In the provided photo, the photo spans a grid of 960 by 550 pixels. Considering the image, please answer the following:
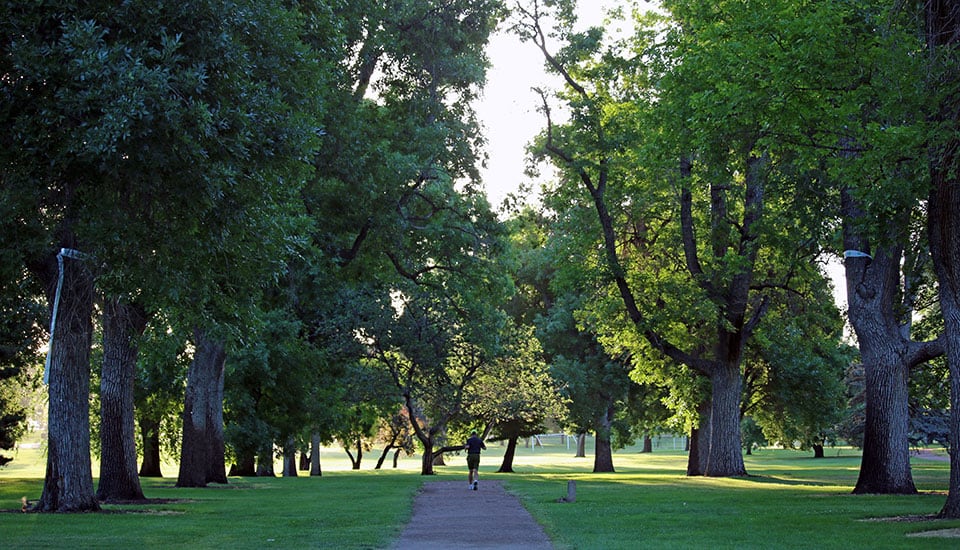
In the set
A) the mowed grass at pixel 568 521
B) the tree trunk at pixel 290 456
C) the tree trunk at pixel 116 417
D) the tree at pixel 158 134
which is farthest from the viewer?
the tree trunk at pixel 290 456

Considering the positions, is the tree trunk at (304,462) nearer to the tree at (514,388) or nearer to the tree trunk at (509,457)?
the tree trunk at (509,457)

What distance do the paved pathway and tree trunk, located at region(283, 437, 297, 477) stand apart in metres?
15.6

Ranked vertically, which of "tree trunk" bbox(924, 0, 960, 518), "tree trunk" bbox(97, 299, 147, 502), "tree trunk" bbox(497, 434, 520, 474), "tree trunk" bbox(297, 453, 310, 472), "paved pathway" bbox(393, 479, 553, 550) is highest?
"tree trunk" bbox(924, 0, 960, 518)

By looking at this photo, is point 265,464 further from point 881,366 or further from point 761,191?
point 881,366

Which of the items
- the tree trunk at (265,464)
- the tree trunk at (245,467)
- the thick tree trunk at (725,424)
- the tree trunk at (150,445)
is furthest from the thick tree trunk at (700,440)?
the tree trunk at (150,445)

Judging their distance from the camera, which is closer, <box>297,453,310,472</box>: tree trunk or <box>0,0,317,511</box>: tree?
<box>0,0,317,511</box>: tree

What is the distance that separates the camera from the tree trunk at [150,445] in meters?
43.6

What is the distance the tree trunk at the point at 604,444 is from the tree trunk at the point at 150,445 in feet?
68.1

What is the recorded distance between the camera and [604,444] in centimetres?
5200

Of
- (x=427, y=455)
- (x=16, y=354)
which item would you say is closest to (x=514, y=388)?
(x=427, y=455)

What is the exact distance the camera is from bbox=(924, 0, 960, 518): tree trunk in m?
14.4

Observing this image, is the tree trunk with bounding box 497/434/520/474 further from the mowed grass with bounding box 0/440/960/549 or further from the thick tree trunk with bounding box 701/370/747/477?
the mowed grass with bounding box 0/440/960/549

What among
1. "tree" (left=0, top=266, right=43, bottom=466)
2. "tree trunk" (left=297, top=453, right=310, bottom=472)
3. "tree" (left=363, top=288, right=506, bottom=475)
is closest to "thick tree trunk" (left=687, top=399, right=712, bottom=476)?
"tree" (left=363, top=288, right=506, bottom=475)

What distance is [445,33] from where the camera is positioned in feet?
87.6
